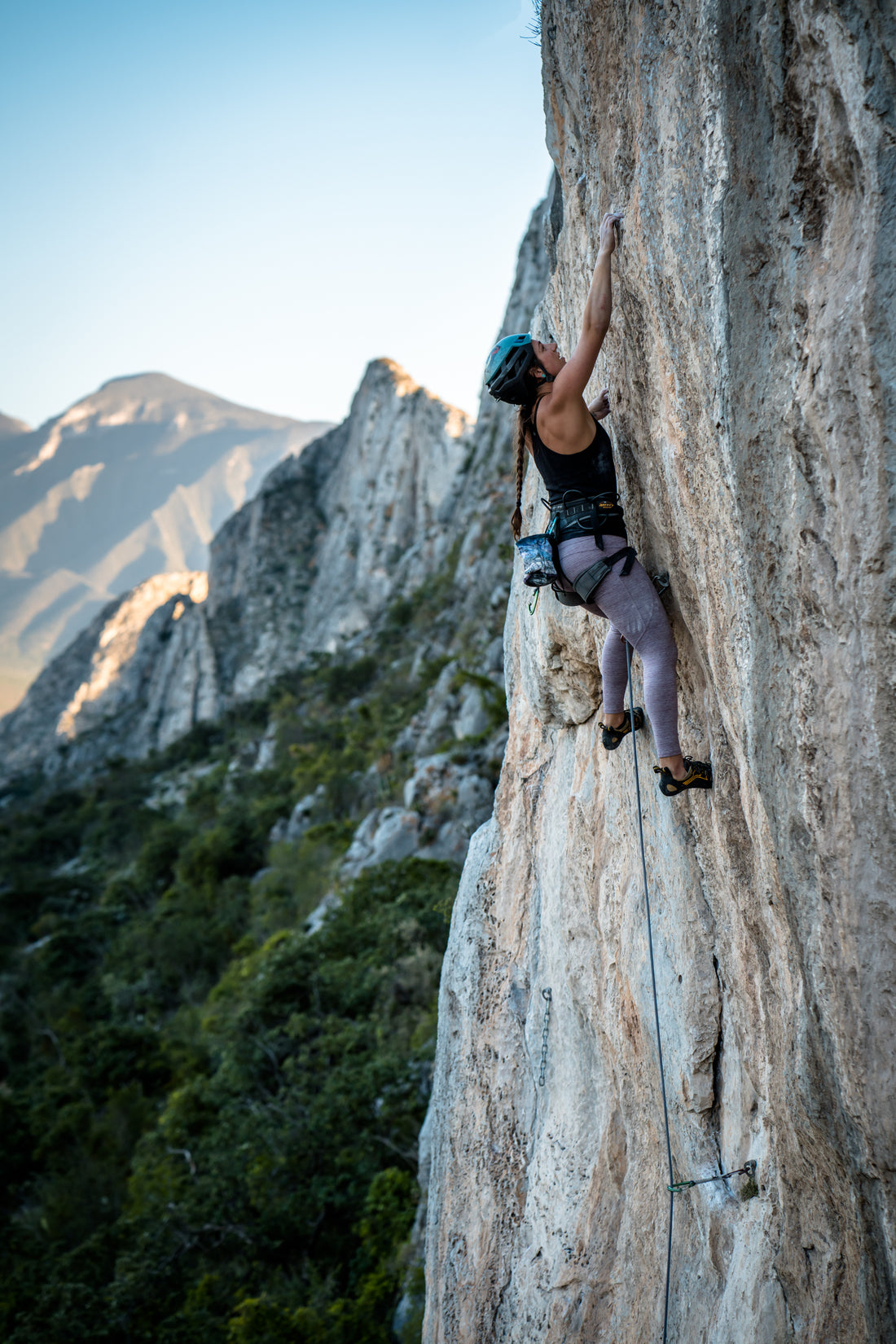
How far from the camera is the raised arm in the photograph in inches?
118

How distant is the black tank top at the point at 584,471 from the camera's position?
339 centimetres

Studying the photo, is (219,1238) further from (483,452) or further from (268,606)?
(268,606)

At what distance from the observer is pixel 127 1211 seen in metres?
14.8

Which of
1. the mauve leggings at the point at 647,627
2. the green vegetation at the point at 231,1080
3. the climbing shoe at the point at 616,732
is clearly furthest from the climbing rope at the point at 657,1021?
the green vegetation at the point at 231,1080

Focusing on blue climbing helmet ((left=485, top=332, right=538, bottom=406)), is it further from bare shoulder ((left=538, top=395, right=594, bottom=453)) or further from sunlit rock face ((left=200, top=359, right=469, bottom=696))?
sunlit rock face ((left=200, top=359, right=469, bottom=696))

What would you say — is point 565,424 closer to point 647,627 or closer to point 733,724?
point 647,627

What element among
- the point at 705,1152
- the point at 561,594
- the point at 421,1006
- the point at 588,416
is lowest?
the point at 705,1152

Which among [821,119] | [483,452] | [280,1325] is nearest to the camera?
[821,119]

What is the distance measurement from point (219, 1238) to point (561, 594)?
13.6 m

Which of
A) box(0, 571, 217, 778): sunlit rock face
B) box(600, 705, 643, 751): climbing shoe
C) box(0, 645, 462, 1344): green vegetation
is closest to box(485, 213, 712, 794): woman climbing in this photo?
box(600, 705, 643, 751): climbing shoe

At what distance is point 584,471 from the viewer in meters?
3.41

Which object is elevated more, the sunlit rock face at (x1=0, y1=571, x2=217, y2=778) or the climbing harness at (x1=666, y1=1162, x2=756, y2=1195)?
the sunlit rock face at (x1=0, y1=571, x2=217, y2=778)

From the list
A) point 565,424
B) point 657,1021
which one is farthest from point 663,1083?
point 565,424

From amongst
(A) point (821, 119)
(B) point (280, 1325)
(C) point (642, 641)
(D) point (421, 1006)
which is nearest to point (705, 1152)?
(C) point (642, 641)
